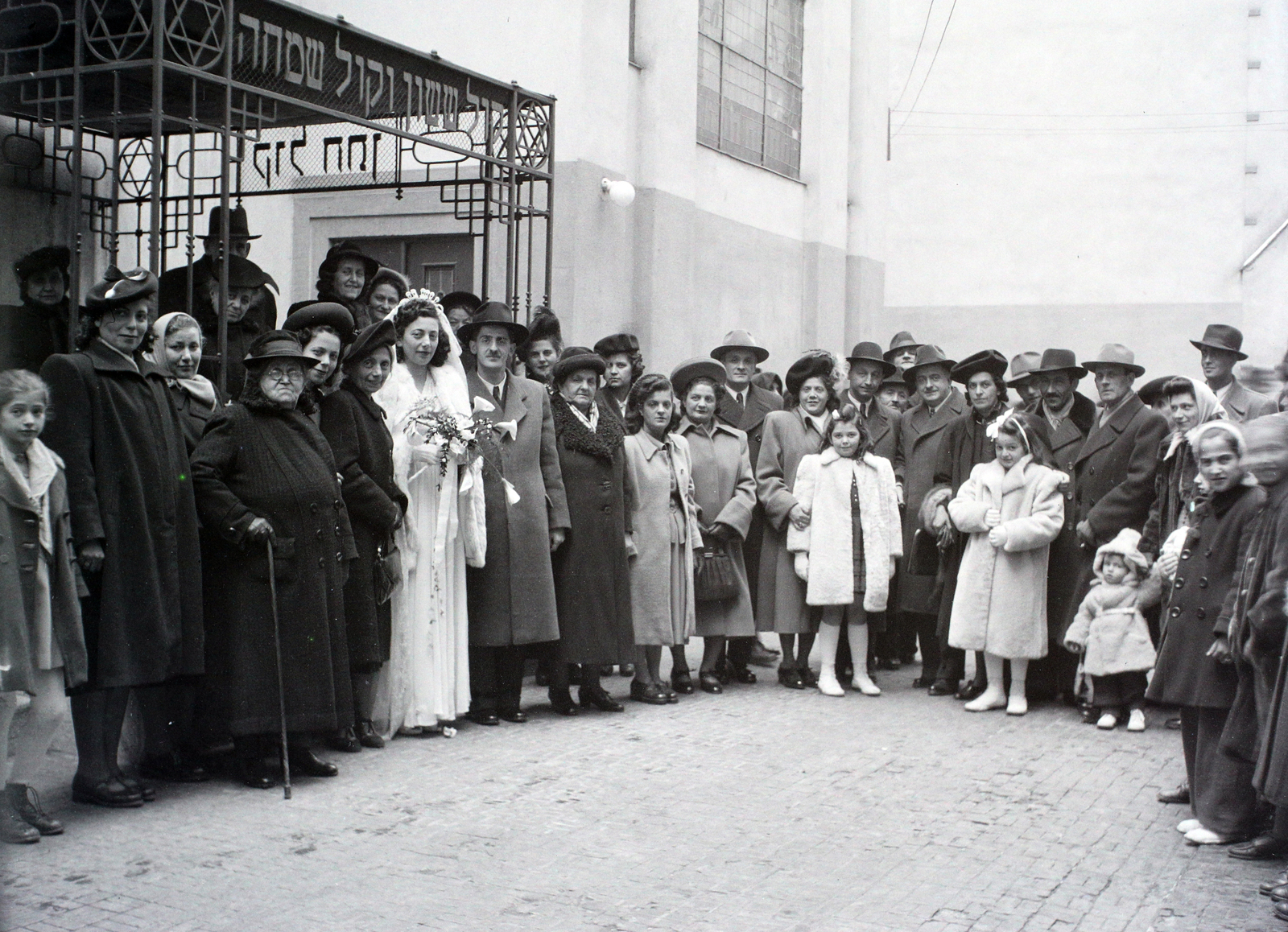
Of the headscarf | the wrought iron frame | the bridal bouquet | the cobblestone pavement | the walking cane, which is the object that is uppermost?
the wrought iron frame

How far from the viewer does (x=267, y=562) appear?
6141mm

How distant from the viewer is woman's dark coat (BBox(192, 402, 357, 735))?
20.0 ft

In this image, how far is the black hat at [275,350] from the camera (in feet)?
20.6

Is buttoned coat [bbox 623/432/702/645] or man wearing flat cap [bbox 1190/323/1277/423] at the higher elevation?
man wearing flat cap [bbox 1190/323/1277/423]

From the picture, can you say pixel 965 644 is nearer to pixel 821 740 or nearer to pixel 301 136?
pixel 821 740

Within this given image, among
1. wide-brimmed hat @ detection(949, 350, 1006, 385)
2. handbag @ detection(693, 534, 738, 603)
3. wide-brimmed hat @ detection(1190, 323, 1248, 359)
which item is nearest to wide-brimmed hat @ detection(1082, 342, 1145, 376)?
wide-brimmed hat @ detection(949, 350, 1006, 385)

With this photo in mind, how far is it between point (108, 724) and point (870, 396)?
6288mm

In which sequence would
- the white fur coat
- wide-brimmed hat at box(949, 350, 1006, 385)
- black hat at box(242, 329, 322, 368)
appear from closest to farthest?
black hat at box(242, 329, 322, 368), the white fur coat, wide-brimmed hat at box(949, 350, 1006, 385)

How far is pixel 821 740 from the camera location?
24.6 ft

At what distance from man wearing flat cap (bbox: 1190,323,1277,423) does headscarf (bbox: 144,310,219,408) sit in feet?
20.1

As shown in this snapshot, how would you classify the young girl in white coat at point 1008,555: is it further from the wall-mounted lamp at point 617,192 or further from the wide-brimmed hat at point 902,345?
the wall-mounted lamp at point 617,192

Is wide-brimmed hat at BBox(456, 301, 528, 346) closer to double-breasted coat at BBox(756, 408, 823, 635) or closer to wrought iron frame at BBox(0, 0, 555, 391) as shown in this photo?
wrought iron frame at BBox(0, 0, 555, 391)

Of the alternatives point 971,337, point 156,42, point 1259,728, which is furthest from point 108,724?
point 971,337

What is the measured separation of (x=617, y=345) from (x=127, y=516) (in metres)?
3.94
